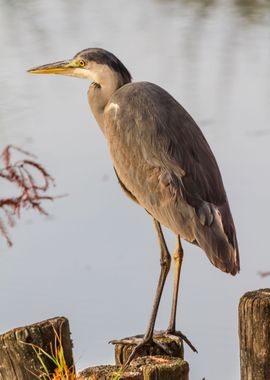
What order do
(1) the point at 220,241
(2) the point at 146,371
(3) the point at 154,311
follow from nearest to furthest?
1. (2) the point at 146,371
2. (1) the point at 220,241
3. (3) the point at 154,311

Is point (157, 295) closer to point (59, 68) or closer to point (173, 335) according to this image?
point (173, 335)

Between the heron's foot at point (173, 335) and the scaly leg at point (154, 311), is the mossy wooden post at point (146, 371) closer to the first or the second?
the scaly leg at point (154, 311)

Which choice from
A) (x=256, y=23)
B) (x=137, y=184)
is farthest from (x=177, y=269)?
(x=256, y=23)

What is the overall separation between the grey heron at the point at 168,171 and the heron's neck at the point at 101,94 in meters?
0.16

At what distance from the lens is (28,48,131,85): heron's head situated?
5.47m

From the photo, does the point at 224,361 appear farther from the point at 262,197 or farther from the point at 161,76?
the point at 161,76

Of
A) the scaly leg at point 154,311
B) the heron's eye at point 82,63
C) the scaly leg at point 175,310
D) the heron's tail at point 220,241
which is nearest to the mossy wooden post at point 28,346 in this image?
the scaly leg at point 154,311

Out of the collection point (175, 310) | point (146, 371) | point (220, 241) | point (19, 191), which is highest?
point (19, 191)

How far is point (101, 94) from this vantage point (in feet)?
18.2

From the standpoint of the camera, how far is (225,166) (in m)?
7.58

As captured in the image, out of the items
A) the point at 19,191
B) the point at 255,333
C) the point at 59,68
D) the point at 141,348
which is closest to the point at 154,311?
the point at 141,348

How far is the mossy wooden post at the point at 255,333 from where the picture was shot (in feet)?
14.1

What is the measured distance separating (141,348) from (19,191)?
2.37 metres

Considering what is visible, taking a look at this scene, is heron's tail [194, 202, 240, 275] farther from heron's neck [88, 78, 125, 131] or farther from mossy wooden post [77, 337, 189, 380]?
heron's neck [88, 78, 125, 131]
